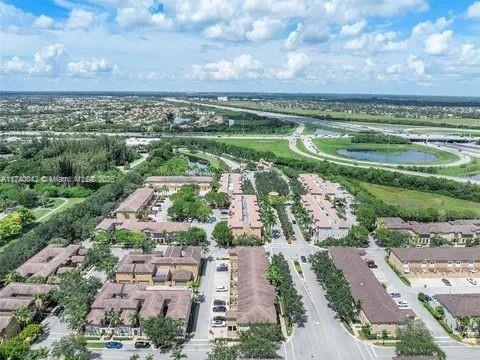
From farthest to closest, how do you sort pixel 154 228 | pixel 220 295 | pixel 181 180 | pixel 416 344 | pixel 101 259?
pixel 181 180, pixel 154 228, pixel 101 259, pixel 220 295, pixel 416 344

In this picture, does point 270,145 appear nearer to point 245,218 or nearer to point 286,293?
point 245,218

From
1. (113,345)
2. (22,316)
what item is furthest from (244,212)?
(22,316)

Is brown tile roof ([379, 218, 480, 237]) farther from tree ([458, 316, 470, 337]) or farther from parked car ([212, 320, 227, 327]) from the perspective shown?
parked car ([212, 320, 227, 327])

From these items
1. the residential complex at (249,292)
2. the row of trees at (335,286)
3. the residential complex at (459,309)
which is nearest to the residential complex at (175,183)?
the residential complex at (249,292)

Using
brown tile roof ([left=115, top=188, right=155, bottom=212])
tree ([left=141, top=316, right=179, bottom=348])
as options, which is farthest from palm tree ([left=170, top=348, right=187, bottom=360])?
brown tile roof ([left=115, top=188, right=155, bottom=212])

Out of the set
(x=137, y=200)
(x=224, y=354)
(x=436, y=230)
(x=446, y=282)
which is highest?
(x=224, y=354)

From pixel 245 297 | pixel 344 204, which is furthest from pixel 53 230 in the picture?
pixel 344 204
